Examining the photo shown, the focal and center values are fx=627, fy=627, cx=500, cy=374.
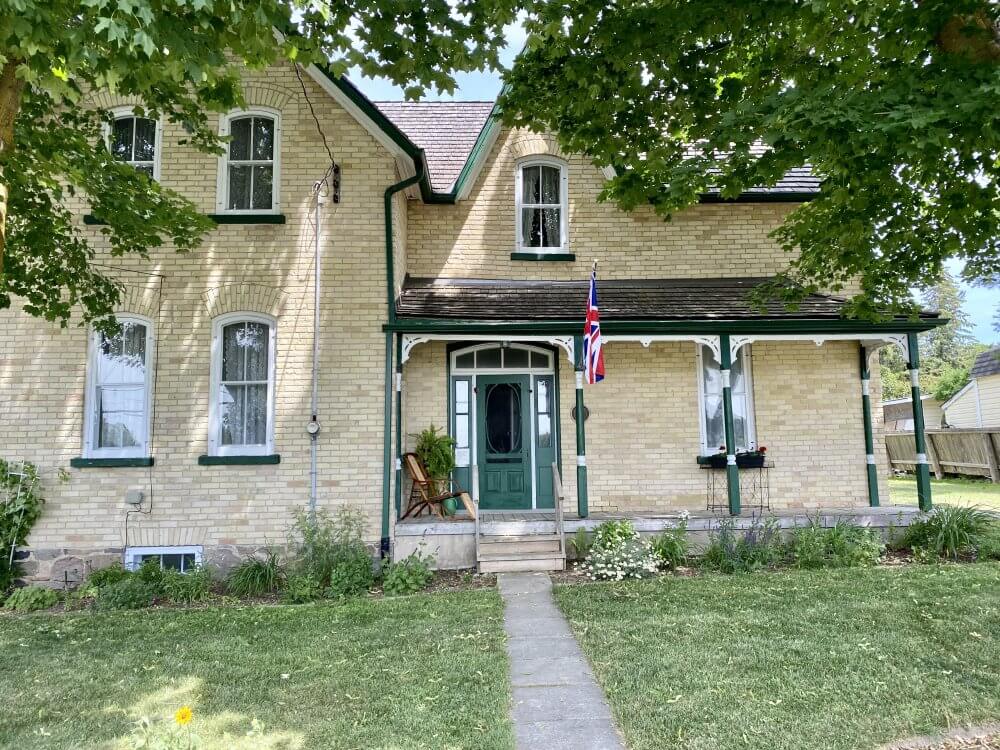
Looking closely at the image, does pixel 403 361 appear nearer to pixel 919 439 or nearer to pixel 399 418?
pixel 399 418

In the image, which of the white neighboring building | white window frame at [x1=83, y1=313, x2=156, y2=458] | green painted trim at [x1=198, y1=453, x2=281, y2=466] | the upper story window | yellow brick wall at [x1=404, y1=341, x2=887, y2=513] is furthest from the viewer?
the white neighboring building

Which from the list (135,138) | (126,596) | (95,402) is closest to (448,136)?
(135,138)

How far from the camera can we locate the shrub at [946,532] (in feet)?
28.3

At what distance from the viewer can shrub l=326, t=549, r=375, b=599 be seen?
784 centimetres

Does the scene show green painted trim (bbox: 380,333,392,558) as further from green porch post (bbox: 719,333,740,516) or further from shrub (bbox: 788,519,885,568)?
shrub (bbox: 788,519,885,568)

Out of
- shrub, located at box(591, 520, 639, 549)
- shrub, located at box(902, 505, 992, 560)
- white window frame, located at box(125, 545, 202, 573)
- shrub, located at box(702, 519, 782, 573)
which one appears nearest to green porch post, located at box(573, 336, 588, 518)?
shrub, located at box(591, 520, 639, 549)

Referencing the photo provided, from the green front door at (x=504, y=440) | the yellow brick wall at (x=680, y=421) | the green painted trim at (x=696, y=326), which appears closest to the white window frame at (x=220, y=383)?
the green painted trim at (x=696, y=326)

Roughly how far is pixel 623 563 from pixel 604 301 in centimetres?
420

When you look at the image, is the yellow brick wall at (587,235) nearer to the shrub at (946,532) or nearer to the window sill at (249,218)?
the window sill at (249,218)

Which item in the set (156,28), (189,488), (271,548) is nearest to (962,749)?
(156,28)

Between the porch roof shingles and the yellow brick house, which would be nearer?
the yellow brick house

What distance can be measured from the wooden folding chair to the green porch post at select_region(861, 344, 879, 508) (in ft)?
22.0

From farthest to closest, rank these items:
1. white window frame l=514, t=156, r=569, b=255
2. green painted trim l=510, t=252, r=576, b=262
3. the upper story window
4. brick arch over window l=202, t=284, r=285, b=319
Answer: white window frame l=514, t=156, r=569, b=255
green painted trim l=510, t=252, r=576, b=262
the upper story window
brick arch over window l=202, t=284, r=285, b=319

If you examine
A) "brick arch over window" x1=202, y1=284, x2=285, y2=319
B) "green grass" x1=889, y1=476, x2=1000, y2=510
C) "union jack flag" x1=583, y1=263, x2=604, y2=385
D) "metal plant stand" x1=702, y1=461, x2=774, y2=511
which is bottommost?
"green grass" x1=889, y1=476, x2=1000, y2=510
